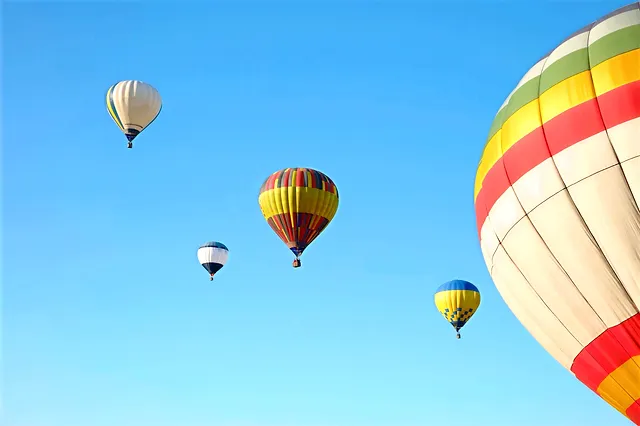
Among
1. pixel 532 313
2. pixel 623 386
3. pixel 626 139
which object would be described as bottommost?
pixel 623 386

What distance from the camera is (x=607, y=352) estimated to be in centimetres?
1332

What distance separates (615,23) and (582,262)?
12.1 feet

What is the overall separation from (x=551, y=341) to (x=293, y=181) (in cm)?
1801

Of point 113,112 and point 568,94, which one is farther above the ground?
point 113,112

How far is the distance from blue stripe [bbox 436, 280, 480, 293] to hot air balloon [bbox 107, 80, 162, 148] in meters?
14.0

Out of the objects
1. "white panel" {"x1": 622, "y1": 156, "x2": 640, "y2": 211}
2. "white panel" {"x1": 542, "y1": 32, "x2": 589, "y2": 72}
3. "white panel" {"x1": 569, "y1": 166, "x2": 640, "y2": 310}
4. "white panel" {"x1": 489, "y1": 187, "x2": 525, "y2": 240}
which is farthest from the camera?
"white panel" {"x1": 489, "y1": 187, "x2": 525, "y2": 240}

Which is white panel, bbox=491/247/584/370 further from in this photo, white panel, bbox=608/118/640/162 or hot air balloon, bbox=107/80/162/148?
hot air balloon, bbox=107/80/162/148

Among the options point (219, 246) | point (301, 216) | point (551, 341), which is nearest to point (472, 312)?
point (301, 216)

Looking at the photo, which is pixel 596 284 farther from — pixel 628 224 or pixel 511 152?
pixel 511 152

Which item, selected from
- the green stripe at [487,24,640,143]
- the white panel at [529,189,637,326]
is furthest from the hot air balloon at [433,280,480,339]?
the white panel at [529,189,637,326]

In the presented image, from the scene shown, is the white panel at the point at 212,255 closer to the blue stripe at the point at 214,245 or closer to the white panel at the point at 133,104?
the blue stripe at the point at 214,245

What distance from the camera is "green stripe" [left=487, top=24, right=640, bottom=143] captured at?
1319 cm

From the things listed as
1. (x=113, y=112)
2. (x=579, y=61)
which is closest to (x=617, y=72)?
(x=579, y=61)

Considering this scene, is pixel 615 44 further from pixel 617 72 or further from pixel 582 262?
pixel 582 262
